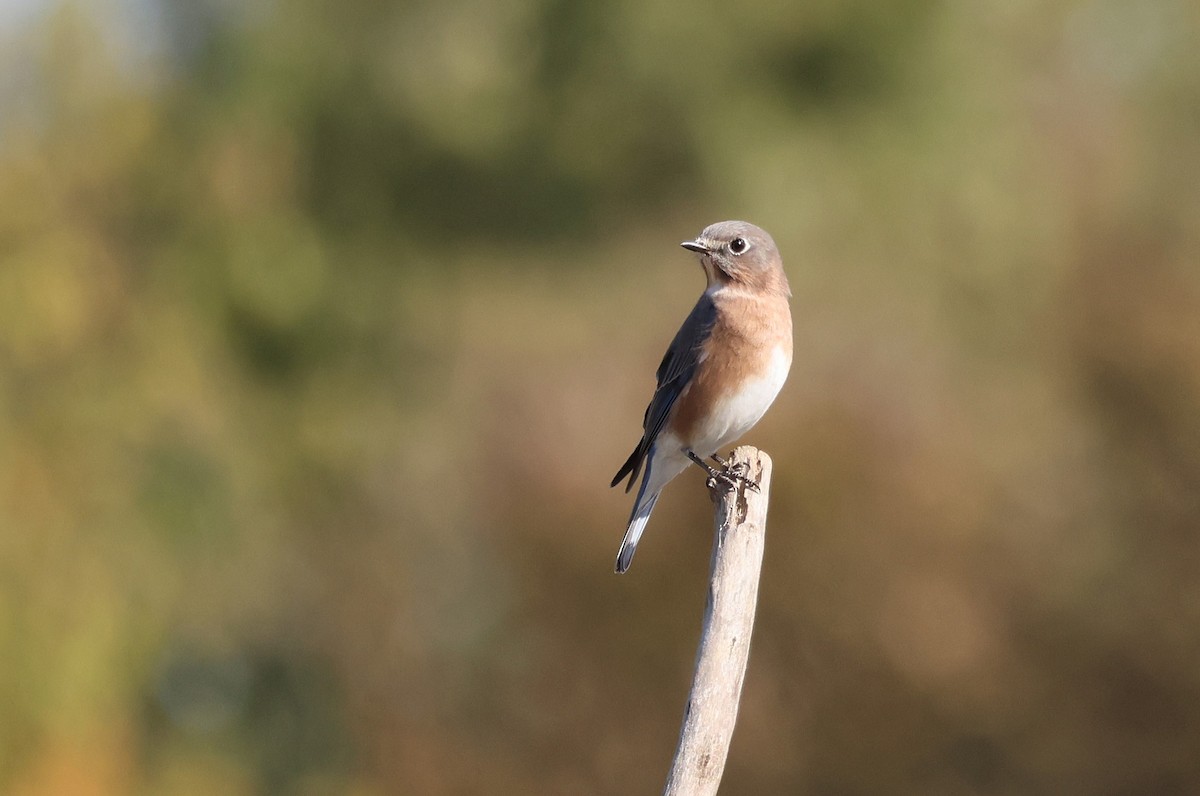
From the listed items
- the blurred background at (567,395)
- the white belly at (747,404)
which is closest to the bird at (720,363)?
the white belly at (747,404)

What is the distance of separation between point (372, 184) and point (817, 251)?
555 centimetres

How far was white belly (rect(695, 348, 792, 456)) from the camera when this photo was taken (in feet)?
19.8

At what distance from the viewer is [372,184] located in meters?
16.5

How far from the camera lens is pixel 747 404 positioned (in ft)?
19.8

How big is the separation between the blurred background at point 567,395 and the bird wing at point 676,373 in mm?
5516

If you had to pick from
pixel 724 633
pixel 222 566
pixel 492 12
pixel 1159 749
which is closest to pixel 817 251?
pixel 492 12

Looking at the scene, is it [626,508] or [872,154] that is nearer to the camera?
[626,508]

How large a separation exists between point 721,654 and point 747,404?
5.61 ft

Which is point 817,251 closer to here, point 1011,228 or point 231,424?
point 1011,228

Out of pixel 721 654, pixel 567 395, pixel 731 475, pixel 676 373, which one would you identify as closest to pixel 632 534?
pixel 676 373

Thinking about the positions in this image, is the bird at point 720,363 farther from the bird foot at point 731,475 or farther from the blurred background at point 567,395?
the blurred background at point 567,395

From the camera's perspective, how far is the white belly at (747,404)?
6.04m

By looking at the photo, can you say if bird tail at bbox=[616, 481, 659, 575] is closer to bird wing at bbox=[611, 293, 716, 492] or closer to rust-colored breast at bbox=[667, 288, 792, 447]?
bird wing at bbox=[611, 293, 716, 492]

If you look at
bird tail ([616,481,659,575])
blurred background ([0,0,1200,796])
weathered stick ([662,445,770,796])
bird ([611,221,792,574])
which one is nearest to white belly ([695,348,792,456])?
bird ([611,221,792,574])
